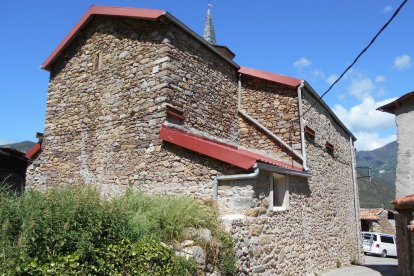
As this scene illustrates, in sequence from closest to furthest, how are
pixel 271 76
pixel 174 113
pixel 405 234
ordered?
1. pixel 174 113
2. pixel 405 234
3. pixel 271 76

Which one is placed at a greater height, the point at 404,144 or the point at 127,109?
the point at 127,109

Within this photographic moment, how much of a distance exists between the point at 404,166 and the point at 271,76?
485 cm

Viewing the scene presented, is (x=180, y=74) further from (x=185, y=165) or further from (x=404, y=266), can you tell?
(x=404, y=266)

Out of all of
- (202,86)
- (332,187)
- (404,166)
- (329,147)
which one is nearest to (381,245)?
(332,187)

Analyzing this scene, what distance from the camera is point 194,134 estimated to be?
10.0 metres

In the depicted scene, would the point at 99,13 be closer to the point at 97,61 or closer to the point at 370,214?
the point at 97,61

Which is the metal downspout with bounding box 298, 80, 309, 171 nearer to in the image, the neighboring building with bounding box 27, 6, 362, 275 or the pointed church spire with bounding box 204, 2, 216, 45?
the neighboring building with bounding box 27, 6, 362, 275

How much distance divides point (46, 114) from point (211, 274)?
28.4ft

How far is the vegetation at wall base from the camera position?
4.61 meters

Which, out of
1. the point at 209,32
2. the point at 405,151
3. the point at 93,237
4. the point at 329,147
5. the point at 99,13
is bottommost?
the point at 93,237

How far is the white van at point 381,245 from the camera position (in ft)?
78.4

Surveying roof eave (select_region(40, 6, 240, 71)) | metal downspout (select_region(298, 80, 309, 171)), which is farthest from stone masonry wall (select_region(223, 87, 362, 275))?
roof eave (select_region(40, 6, 240, 71))

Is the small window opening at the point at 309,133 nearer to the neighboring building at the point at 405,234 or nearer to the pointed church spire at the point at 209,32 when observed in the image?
the neighboring building at the point at 405,234

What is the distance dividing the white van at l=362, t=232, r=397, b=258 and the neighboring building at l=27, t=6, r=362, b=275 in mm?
12002
